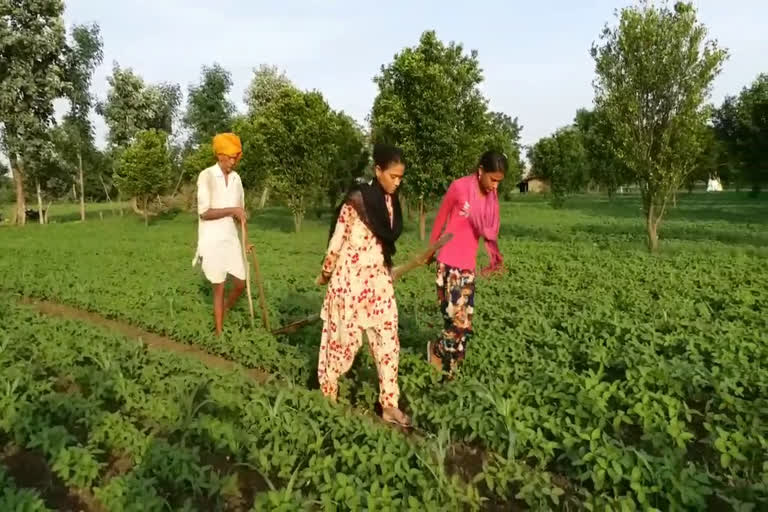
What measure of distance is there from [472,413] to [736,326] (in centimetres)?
379

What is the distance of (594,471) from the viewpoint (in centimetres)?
316

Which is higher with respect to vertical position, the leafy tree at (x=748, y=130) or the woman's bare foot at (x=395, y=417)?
the leafy tree at (x=748, y=130)

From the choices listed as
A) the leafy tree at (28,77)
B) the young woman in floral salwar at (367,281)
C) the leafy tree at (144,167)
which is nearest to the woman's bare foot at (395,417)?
the young woman in floral salwar at (367,281)

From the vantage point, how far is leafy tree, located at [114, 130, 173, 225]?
27.4 m

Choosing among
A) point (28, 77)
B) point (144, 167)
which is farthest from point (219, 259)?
point (28, 77)

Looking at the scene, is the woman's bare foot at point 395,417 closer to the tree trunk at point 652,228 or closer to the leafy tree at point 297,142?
the tree trunk at point 652,228

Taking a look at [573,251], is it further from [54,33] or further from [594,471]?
[54,33]

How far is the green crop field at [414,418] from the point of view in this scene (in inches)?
120

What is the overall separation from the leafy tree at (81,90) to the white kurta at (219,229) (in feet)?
99.7

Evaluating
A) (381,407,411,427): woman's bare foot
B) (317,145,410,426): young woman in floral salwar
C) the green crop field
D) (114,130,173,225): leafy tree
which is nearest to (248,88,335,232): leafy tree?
(114,130,173,225): leafy tree

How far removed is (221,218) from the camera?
20.6ft

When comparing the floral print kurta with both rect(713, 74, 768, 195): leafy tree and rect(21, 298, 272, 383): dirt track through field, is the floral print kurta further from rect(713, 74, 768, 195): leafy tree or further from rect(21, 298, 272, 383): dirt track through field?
rect(713, 74, 768, 195): leafy tree

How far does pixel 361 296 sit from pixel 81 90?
1392 inches

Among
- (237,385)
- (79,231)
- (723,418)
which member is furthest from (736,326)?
(79,231)
